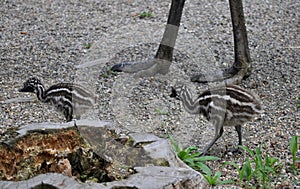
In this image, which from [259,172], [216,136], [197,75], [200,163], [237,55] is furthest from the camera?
[197,75]

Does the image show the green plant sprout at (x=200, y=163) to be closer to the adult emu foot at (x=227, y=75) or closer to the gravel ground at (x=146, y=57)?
the gravel ground at (x=146, y=57)

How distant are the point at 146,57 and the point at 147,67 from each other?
51 cm

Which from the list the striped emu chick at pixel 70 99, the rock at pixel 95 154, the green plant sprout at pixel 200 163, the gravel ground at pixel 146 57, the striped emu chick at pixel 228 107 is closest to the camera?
the rock at pixel 95 154

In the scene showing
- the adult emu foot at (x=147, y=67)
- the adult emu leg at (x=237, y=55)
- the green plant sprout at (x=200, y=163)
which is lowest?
the green plant sprout at (x=200, y=163)

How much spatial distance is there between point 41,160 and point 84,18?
5.11 m

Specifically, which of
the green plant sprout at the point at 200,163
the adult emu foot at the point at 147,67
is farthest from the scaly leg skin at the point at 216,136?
the adult emu foot at the point at 147,67

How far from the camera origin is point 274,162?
421 cm

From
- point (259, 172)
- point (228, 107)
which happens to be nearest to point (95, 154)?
point (259, 172)

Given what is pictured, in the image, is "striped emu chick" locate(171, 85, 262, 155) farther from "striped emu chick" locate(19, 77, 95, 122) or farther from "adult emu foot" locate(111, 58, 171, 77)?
"adult emu foot" locate(111, 58, 171, 77)

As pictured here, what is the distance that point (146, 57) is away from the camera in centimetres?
685

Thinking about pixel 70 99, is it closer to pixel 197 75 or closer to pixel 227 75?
pixel 197 75

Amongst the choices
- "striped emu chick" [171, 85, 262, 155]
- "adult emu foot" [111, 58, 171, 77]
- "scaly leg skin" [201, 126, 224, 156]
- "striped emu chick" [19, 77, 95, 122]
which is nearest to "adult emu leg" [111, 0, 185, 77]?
"adult emu foot" [111, 58, 171, 77]

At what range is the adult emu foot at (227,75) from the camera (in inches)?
239

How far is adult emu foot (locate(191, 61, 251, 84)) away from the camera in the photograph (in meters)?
6.08
